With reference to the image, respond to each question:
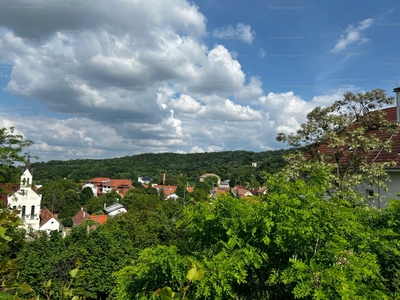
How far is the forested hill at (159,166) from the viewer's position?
137 metres

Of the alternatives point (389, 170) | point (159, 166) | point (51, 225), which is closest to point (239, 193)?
point (389, 170)

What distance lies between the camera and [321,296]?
12.9ft

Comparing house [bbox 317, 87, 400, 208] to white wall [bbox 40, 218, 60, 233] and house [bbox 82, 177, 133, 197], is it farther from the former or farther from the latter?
house [bbox 82, 177, 133, 197]

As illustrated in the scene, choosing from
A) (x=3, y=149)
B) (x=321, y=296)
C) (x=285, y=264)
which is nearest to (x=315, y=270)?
(x=321, y=296)

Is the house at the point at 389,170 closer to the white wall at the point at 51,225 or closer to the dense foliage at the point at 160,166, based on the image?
the white wall at the point at 51,225

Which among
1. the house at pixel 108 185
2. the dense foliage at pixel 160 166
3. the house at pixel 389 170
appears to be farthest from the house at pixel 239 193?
the house at pixel 108 185

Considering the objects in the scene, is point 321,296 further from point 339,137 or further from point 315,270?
point 339,137

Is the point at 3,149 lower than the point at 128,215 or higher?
higher

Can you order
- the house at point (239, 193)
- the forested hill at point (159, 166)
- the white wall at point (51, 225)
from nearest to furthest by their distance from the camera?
the house at point (239, 193) < the white wall at point (51, 225) < the forested hill at point (159, 166)

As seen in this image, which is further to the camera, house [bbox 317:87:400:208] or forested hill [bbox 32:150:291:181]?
forested hill [bbox 32:150:291:181]

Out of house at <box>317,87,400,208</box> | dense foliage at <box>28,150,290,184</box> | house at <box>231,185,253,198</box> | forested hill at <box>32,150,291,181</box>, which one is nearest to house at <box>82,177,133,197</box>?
dense foliage at <box>28,150,290,184</box>

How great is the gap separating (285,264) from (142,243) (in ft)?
68.7

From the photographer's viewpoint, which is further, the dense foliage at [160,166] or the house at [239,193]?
the dense foliage at [160,166]

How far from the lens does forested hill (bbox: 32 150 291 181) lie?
137000 millimetres
